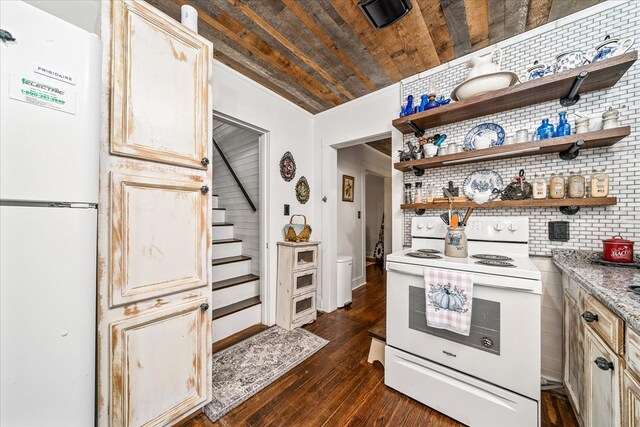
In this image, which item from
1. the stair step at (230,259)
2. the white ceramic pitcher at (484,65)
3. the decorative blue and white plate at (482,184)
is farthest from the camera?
the stair step at (230,259)

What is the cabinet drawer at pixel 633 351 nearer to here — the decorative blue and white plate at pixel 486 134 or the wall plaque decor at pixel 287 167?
the decorative blue and white plate at pixel 486 134

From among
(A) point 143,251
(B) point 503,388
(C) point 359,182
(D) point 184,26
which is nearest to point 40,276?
(A) point 143,251

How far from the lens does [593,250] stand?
151cm

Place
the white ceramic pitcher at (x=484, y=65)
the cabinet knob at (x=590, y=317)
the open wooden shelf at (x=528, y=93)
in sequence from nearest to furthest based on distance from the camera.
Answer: the cabinet knob at (x=590, y=317)
the open wooden shelf at (x=528, y=93)
the white ceramic pitcher at (x=484, y=65)

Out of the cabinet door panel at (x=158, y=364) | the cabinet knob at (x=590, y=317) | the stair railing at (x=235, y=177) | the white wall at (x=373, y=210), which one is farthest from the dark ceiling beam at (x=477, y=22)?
the white wall at (x=373, y=210)

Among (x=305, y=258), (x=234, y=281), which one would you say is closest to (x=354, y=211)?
(x=305, y=258)

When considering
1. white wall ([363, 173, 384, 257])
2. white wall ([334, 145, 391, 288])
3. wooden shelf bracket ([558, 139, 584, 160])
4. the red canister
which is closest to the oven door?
the red canister

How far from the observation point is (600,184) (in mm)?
1434

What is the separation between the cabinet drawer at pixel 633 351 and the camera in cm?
72

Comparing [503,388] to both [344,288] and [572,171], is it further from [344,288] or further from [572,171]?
[344,288]

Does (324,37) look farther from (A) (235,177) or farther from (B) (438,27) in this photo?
(A) (235,177)

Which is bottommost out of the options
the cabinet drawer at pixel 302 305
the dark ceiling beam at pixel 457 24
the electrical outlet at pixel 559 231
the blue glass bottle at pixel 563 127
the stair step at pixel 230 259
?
the cabinet drawer at pixel 302 305

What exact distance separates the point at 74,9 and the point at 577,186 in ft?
10.6

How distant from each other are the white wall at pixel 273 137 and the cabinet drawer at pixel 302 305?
0.95 ft
